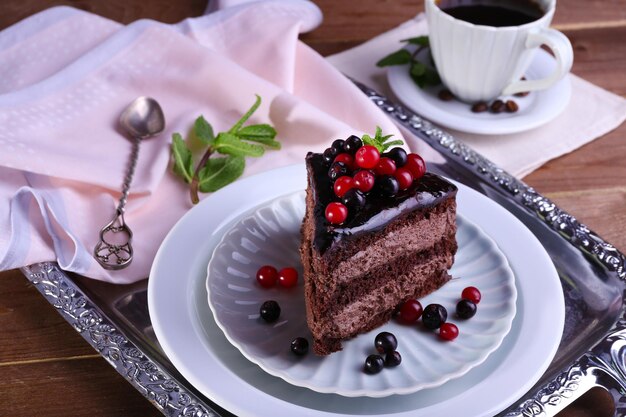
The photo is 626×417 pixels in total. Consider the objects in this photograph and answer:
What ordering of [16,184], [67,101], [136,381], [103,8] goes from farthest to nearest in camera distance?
[103,8]
[67,101]
[16,184]
[136,381]

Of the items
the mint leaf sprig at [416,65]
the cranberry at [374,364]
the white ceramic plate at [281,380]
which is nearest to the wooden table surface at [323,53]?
the white ceramic plate at [281,380]

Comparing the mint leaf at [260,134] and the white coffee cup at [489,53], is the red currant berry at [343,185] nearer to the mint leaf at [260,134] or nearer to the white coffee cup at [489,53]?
the mint leaf at [260,134]

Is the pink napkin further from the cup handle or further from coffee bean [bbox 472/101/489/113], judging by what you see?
the cup handle

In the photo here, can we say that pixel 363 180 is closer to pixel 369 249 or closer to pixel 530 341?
pixel 369 249

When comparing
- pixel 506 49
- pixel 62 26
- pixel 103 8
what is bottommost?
pixel 103 8

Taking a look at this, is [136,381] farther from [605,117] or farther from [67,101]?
[605,117]

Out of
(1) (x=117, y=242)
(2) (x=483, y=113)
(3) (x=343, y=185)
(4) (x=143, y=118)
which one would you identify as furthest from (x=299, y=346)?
(2) (x=483, y=113)

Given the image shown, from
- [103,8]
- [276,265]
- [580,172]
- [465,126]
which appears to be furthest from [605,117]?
[103,8]
